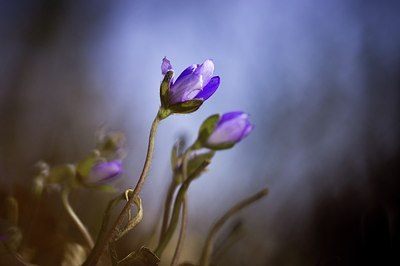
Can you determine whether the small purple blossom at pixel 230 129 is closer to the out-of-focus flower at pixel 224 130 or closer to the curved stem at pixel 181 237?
the out-of-focus flower at pixel 224 130

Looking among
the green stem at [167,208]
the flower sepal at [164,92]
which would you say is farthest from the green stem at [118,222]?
the green stem at [167,208]

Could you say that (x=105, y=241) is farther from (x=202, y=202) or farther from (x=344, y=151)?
(x=344, y=151)

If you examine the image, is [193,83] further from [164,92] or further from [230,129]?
[230,129]


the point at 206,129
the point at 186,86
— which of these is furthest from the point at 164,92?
the point at 206,129

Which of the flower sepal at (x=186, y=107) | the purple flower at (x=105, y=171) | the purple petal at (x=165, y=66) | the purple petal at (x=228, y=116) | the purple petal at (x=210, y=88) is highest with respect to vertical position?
the purple petal at (x=165, y=66)

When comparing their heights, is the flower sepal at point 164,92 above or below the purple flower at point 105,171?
above

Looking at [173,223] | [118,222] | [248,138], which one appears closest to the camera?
[118,222]

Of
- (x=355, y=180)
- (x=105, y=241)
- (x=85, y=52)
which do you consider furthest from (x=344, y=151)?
(x=105, y=241)
